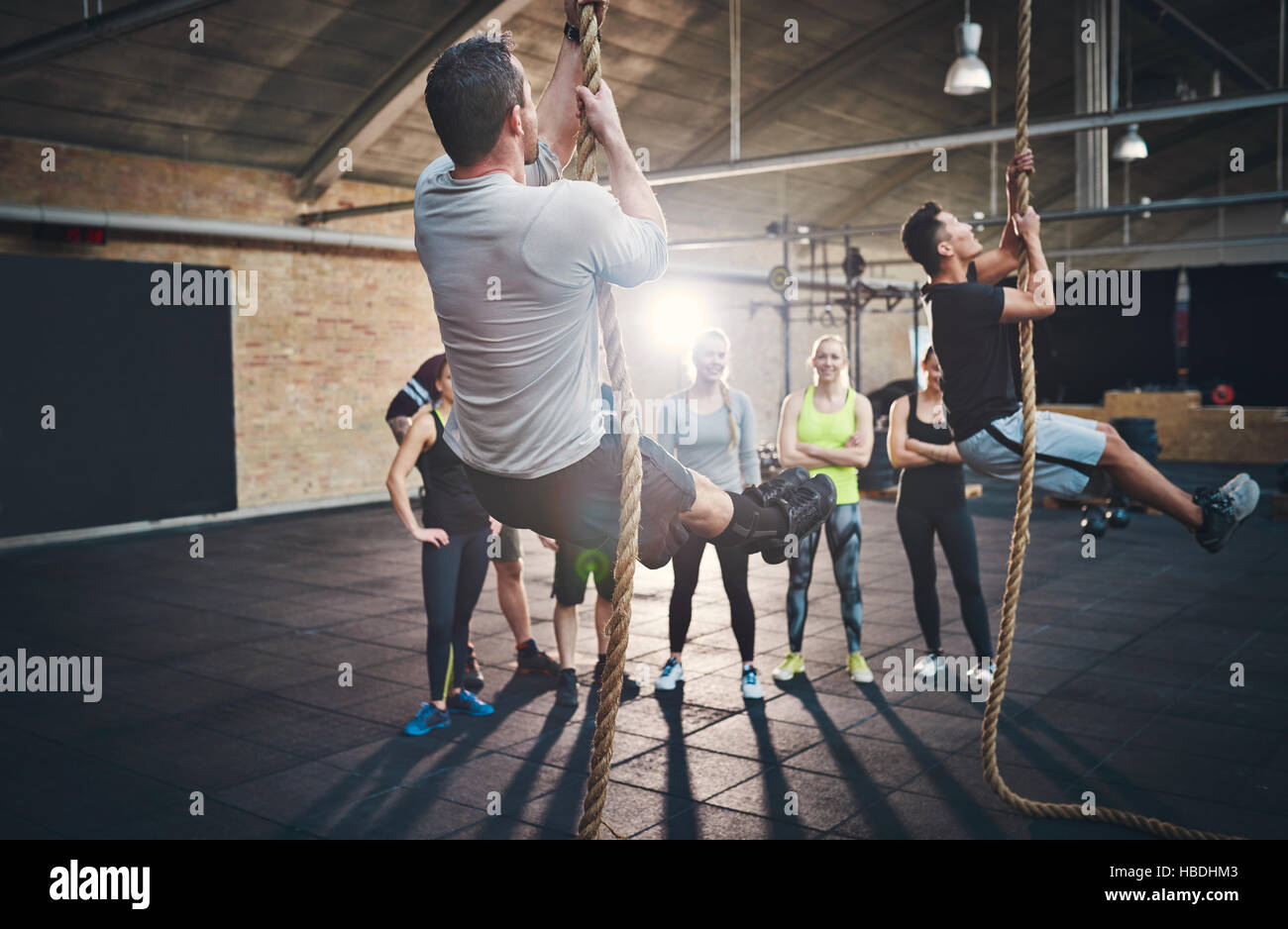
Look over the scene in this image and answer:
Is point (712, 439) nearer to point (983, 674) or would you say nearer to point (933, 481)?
point (933, 481)

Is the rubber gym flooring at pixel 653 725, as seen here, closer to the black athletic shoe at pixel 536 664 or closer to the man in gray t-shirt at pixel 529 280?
the black athletic shoe at pixel 536 664

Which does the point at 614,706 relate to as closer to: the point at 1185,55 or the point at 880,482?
the point at 880,482

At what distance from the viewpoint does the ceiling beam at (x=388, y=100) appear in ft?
32.8

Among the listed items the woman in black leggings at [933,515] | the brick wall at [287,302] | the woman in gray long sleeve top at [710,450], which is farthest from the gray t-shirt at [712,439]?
the brick wall at [287,302]

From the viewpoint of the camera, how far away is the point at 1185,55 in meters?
15.6

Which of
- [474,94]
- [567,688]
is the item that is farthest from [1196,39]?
[474,94]

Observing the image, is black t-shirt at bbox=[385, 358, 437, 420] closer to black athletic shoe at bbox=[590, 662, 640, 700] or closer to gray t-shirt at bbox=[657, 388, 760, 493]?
gray t-shirt at bbox=[657, 388, 760, 493]

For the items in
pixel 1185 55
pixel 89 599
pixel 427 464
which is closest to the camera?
pixel 427 464

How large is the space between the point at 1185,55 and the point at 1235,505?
15.0m

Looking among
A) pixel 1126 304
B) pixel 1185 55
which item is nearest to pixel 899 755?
pixel 1185 55

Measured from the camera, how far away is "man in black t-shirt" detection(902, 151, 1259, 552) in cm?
340

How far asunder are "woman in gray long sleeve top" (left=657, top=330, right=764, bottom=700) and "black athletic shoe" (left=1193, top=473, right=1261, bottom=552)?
2024 mm

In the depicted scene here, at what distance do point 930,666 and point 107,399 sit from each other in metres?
8.77

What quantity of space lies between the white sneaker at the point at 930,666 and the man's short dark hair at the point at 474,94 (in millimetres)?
3898
